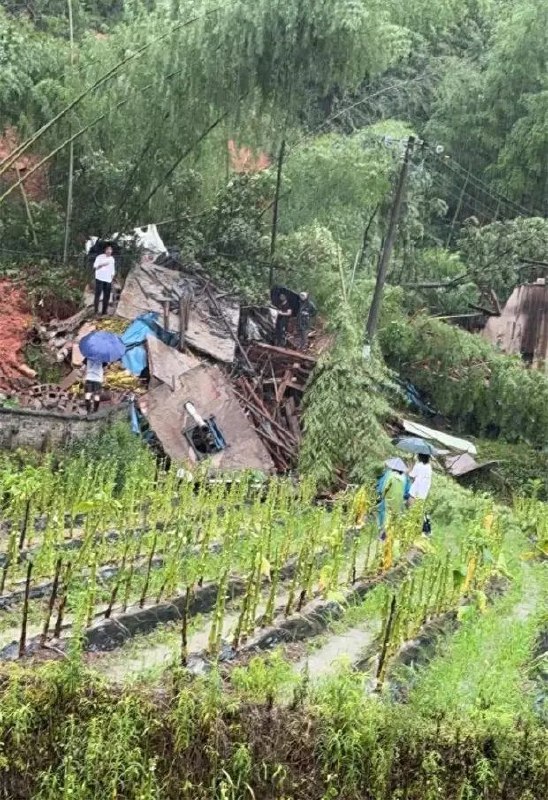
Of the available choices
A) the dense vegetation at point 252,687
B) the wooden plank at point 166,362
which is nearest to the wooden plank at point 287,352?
the wooden plank at point 166,362

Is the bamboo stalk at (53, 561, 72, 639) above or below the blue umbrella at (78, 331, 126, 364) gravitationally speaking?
below

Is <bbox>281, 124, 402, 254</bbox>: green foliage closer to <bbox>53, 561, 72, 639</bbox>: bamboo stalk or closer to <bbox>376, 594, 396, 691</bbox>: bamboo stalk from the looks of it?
<bbox>376, 594, 396, 691</bbox>: bamboo stalk

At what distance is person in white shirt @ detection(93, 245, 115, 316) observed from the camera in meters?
11.8

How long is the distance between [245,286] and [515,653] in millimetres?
8427

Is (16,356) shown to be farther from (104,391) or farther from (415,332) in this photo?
(415,332)

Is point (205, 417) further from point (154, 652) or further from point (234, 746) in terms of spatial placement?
point (234, 746)

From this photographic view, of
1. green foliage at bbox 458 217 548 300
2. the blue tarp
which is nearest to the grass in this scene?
the blue tarp

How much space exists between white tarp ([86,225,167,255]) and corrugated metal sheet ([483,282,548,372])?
23.8 feet

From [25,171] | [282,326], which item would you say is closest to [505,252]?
[282,326]

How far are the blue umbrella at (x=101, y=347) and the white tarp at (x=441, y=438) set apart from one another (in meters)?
4.64

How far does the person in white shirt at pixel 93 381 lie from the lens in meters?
10.2

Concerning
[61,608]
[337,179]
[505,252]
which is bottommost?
[61,608]

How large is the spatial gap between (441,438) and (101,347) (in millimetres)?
5418

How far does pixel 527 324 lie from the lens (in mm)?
16906
